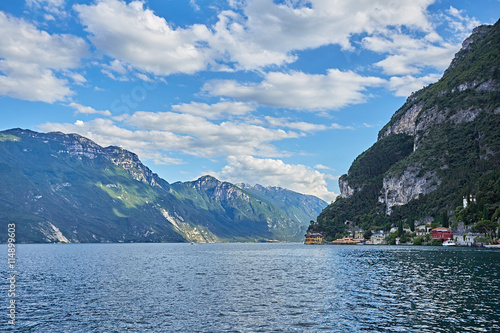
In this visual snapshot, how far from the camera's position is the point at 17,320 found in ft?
159

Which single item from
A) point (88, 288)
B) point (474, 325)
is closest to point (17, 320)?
point (88, 288)

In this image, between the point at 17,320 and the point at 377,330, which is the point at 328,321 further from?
the point at 17,320

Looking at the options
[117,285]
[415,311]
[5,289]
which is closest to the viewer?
[415,311]

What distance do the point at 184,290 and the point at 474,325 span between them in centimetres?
4597

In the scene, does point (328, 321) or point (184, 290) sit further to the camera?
point (184, 290)

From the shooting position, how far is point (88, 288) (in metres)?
74.6

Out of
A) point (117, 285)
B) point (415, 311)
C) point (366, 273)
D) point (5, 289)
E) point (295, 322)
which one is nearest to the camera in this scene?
point (295, 322)

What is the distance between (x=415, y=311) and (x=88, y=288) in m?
56.0

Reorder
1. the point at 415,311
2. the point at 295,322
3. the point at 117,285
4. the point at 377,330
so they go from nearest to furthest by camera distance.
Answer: the point at 377,330, the point at 295,322, the point at 415,311, the point at 117,285

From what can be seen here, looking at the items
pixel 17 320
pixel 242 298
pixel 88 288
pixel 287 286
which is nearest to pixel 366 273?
pixel 287 286

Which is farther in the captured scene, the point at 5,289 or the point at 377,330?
the point at 5,289

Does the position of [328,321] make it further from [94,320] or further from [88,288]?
[88,288]

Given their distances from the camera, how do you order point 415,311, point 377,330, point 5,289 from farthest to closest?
point 5,289 → point 415,311 → point 377,330

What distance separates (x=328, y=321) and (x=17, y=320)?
36838 millimetres
